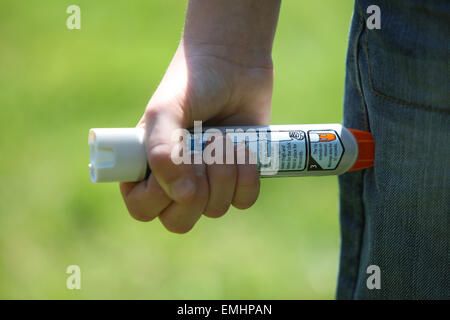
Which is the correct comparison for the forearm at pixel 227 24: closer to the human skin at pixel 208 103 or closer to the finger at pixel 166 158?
the human skin at pixel 208 103

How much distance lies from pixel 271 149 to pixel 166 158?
0.21m

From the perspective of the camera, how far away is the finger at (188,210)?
35.8 inches

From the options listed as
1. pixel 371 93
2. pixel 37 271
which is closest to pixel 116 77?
pixel 37 271

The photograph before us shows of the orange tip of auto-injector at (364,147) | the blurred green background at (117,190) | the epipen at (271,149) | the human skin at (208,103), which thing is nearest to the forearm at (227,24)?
the human skin at (208,103)

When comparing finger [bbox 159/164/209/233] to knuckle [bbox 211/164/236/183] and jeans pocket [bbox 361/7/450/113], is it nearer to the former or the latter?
knuckle [bbox 211/164/236/183]

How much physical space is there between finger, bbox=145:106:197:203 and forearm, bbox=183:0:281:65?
208mm

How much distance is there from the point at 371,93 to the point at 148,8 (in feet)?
9.77

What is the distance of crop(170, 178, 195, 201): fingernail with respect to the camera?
2.82 ft

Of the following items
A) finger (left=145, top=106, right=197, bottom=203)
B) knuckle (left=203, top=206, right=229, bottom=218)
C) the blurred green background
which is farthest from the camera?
the blurred green background

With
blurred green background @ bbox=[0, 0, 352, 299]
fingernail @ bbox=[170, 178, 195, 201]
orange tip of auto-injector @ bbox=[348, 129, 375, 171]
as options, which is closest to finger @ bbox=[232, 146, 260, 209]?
fingernail @ bbox=[170, 178, 195, 201]

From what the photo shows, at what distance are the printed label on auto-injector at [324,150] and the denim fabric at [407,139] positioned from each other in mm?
78

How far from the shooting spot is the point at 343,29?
3.44 m

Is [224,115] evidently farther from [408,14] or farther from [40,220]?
[40,220]

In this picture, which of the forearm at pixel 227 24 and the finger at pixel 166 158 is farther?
the forearm at pixel 227 24
